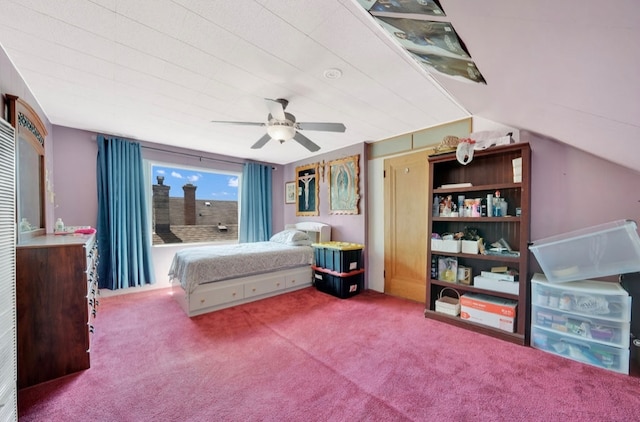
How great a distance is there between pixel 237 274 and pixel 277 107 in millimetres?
2066

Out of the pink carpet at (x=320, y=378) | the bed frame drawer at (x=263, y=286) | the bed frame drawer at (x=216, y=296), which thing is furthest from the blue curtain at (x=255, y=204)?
the pink carpet at (x=320, y=378)

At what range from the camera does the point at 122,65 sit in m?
1.82

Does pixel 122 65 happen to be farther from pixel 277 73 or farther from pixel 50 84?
pixel 277 73

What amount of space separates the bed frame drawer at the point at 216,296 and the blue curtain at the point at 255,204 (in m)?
1.71

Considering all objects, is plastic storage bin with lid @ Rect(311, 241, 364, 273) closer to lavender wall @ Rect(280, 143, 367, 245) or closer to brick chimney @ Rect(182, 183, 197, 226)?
lavender wall @ Rect(280, 143, 367, 245)

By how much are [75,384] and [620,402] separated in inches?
138

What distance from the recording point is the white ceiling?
79 cm

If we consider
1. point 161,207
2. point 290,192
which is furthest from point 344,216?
point 161,207

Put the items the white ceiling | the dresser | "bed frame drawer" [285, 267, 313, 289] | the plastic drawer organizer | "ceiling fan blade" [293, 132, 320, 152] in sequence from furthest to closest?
"bed frame drawer" [285, 267, 313, 289] → "ceiling fan blade" [293, 132, 320, 152] → the plastic drawer organizer → the dresser → the white ceiling

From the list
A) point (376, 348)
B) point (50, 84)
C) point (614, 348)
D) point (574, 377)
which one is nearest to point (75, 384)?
point (376, 348)

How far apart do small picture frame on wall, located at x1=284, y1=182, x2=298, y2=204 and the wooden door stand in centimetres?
202

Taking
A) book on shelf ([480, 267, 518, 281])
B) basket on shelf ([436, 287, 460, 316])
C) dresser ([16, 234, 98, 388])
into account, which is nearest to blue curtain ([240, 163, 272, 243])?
dresser ([16, 234, 98, 388])

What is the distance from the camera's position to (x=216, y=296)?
2.97m

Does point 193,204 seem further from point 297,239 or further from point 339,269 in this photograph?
point 339,269
